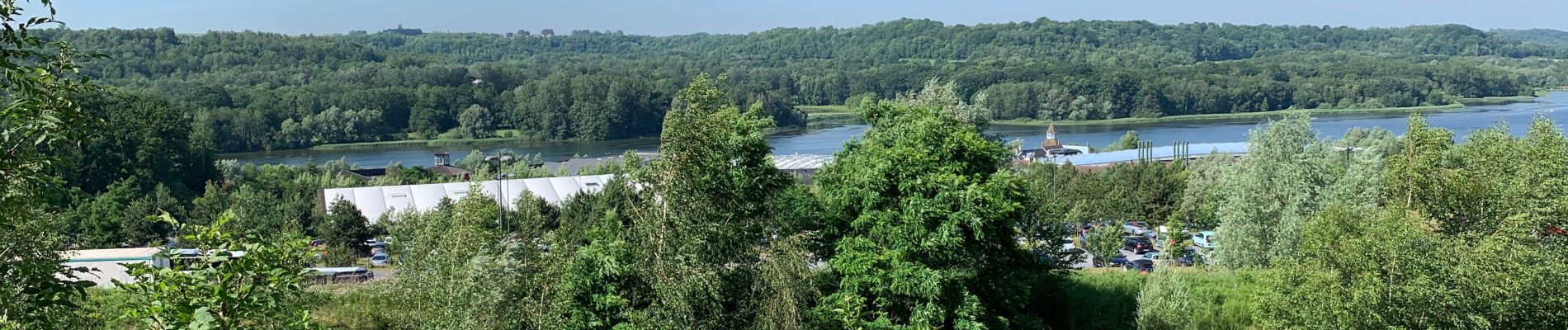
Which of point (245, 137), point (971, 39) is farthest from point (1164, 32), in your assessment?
point (245, 137)

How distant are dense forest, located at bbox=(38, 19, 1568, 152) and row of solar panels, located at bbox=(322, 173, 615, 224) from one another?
11969 mm

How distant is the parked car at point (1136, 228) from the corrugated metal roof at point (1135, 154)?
13.0 m

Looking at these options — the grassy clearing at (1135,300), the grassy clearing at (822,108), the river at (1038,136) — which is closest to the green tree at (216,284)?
the grassy clearing at (1135,300)

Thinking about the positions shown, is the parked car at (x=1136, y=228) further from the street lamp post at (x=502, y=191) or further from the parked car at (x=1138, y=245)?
the street lamp post at (x=502, y=191)

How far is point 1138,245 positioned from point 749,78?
84.1 metres

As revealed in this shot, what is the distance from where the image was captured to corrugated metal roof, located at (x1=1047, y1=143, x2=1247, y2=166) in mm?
40531

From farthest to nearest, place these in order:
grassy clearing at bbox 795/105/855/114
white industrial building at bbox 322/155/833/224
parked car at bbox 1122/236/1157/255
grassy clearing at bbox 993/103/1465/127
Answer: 1. grassy clearing at bbox 795/105/855/114
2. grassy clearing at bbox 993/103/1465/127
3. white industrial building at bbox 322/155/833/224
4. parked car at bbox 1122/236/1157/255

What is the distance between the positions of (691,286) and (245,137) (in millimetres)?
58811

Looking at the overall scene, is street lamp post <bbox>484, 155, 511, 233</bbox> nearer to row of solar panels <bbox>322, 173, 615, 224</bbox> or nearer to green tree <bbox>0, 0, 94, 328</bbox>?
row of solar panels <bbox>322, 173, 615, 224</bbox>

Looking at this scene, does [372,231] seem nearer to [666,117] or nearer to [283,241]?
[666,117]

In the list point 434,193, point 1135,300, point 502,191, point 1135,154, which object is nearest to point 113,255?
point 434,193

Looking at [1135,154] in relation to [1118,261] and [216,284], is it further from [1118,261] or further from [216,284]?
[216,284]

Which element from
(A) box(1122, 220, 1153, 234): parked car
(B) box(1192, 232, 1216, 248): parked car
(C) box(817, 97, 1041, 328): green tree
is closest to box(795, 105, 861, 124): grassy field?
(A) box(1122, 220, 1153, 234): parked car

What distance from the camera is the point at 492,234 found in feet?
26.3
